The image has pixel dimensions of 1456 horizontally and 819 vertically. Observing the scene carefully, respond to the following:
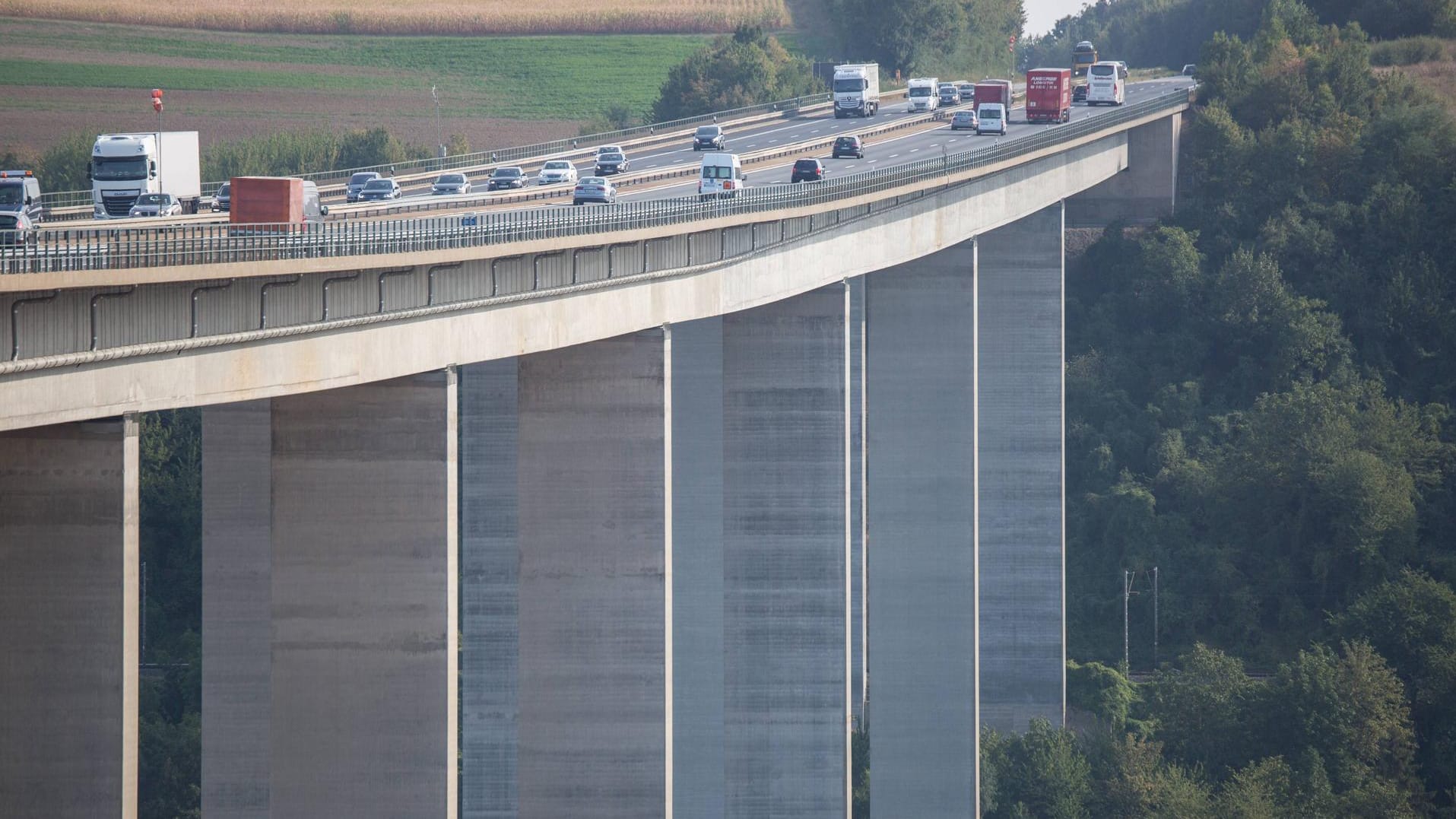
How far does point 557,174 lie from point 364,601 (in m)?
38.6

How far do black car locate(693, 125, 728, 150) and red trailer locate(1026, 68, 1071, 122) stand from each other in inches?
595

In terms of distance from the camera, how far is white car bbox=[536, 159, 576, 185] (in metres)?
74.9

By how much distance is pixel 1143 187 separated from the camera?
108 metres

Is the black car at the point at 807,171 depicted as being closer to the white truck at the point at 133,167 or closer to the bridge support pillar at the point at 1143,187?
the white truck at the point at 133,167

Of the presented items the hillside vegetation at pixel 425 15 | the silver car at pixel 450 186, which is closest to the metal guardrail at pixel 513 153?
the silver car at pixel 450 186

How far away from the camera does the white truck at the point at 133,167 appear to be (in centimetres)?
5762

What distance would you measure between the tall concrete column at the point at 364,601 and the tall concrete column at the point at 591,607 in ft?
25.5

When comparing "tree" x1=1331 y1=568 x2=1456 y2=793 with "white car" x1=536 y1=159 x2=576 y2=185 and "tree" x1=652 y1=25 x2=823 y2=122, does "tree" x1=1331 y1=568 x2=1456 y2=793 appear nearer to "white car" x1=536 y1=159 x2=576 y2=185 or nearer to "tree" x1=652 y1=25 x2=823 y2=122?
"white car" x1=536 y1=159 x2=576 y2=185

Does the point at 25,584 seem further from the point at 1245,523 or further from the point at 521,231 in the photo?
the point at 1245,523

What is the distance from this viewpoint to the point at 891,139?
101 meters

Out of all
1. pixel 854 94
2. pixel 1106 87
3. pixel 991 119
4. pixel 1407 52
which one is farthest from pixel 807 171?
pixel 1407 52

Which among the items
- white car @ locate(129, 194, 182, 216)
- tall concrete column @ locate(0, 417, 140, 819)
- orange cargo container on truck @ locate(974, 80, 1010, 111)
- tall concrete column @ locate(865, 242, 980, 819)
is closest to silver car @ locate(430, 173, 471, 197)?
tall concrete column @ locate(865, 242, 980, 819)

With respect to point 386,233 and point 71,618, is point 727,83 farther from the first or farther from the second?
point 71,618

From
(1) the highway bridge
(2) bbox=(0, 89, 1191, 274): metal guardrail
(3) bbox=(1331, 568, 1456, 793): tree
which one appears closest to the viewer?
(1) the highway bridge
